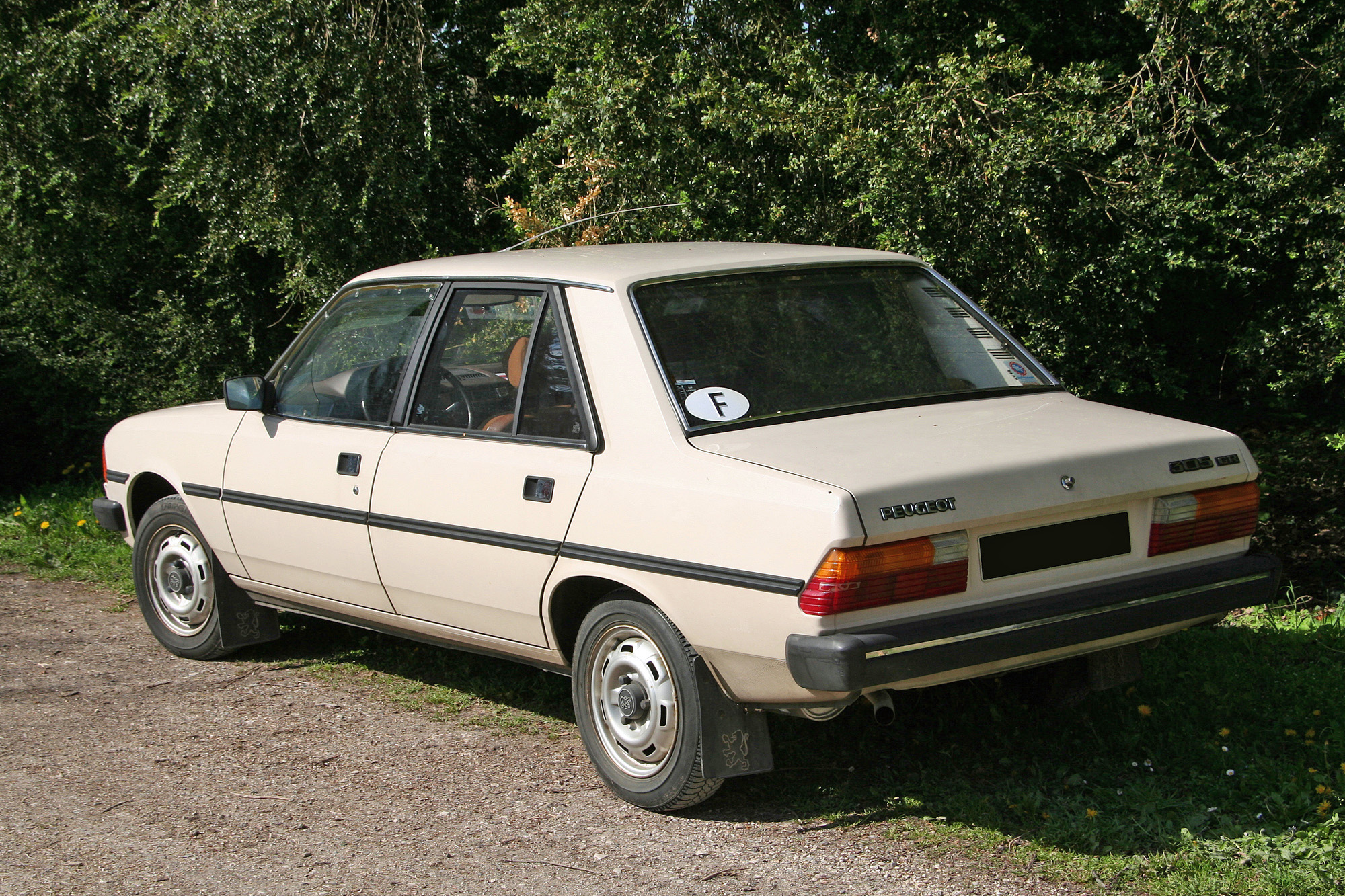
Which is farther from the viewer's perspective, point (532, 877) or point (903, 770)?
point (903, 770)

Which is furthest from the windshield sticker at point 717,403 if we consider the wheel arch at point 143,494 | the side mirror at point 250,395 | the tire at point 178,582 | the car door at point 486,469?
the wheel arch at point 143,494

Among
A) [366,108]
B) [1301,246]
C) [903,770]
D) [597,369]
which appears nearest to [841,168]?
[1301,246]

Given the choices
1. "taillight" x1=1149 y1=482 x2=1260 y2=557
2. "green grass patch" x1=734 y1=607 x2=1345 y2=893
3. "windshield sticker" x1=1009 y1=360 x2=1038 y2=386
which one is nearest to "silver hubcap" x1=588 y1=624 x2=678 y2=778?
"green grass patch" x1=734 y1=607 x2=1345 y2=893

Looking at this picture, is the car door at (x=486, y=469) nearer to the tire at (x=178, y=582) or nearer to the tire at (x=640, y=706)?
the tire at (x=640, y=706)

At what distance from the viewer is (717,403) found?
4141mm

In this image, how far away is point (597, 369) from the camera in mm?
4293

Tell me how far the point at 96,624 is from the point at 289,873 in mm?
3885

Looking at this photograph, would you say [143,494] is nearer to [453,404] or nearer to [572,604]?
[453,404]

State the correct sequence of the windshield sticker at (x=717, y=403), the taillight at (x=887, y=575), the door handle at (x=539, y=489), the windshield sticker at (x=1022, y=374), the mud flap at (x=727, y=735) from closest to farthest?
the taillight at (x=887, y=575) < the mud flap at (x=727, y=735) < the windshield sticker at (x=717, y=403) < the door handle at (x=539, y=489) < the windshield sticker at (x=1022, y=374)

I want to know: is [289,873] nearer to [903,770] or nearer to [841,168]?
[903,770]

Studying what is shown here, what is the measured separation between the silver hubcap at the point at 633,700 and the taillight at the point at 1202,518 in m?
1.53

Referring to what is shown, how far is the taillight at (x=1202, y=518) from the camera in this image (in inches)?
157

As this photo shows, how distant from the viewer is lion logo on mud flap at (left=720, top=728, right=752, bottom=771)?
158 inches

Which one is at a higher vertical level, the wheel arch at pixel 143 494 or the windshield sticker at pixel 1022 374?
the windshield sticker at pixel 1022 374
